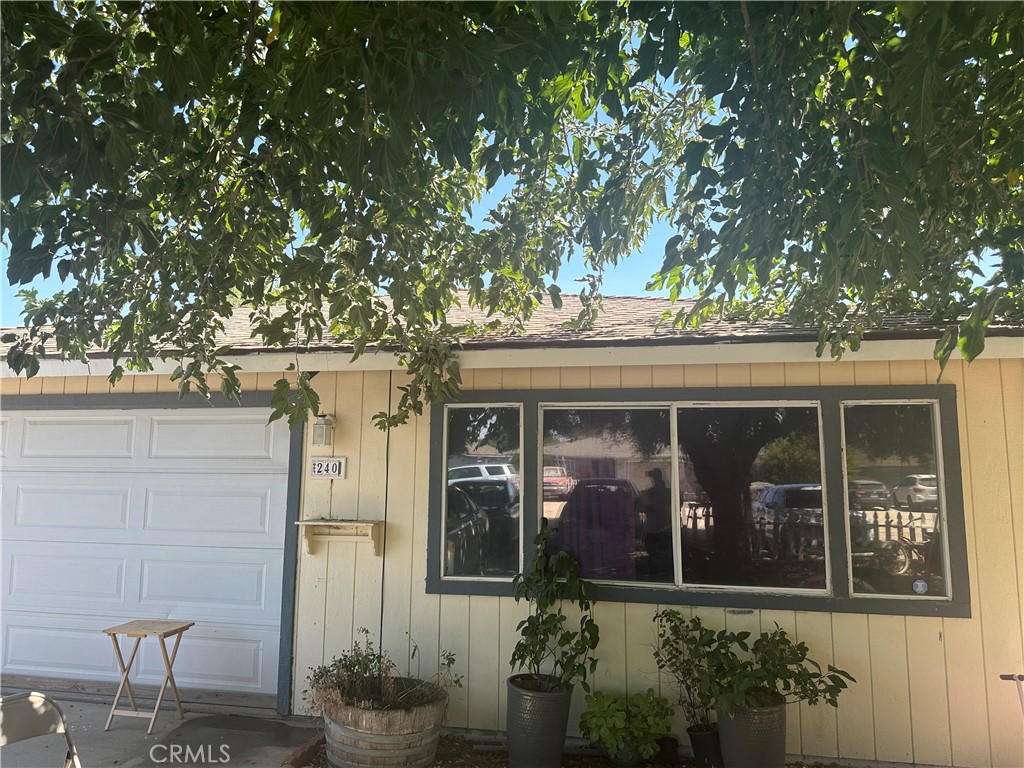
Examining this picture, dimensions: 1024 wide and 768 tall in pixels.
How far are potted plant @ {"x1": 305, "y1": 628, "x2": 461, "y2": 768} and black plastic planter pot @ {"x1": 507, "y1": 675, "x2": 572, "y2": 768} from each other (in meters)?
0.51

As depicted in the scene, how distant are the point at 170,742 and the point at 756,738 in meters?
4.08

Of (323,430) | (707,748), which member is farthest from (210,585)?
(707,748)

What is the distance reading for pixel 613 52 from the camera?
2.75m

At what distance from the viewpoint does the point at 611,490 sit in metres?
5.28

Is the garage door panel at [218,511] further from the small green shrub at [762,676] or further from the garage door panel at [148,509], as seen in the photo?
the small green shrub at [762,676]

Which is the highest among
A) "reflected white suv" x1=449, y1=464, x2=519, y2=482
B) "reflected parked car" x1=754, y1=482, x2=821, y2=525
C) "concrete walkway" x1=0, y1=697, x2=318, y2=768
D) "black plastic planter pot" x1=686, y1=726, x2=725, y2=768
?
"reflected white suv" x1=449, y1=464, x2=519, y2=482

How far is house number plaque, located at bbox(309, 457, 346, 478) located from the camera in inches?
221

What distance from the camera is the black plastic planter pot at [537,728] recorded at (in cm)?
451

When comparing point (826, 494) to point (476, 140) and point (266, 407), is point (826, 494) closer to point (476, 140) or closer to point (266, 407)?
point (476, 140)

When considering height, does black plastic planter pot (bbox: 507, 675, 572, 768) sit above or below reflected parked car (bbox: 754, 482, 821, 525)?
below

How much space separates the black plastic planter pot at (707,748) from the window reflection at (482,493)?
1698mm

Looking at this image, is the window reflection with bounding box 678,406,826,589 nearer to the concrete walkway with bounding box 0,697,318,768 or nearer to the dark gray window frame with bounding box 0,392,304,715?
the dark gray window frame with bounding box 0,392,304,715

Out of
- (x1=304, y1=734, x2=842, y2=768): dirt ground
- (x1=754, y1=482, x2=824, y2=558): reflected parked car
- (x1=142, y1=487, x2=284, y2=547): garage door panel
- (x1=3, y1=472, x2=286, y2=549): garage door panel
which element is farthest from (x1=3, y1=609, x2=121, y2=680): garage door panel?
(x1=754, y1=482, x2=824, y2=558): reflected parked car

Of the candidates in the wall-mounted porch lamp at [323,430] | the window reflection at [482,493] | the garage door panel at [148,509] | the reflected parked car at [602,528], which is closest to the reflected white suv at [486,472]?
the window reflection at [482,493]
